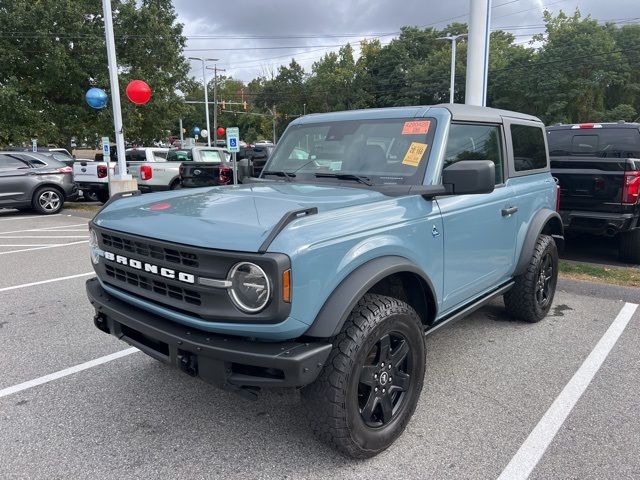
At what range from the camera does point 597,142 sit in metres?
7.37

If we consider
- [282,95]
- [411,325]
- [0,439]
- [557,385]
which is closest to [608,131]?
[557,385]

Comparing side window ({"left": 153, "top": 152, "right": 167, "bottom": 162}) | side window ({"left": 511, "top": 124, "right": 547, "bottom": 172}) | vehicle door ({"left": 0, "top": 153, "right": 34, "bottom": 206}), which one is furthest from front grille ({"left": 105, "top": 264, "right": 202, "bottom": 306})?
side window ({"left": 153, "top": 152, "right": 167, "bottom": 162})

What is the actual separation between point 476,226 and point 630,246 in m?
4.73

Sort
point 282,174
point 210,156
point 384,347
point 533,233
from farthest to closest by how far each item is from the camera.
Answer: point 210,156 → point 533,233 → point 282,174 → point 384,347

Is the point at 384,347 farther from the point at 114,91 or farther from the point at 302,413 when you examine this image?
the point at 114,91

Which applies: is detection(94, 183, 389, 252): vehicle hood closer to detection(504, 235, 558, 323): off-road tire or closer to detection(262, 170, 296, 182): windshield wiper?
detection(262, 170, 296, 182): windshield wiper

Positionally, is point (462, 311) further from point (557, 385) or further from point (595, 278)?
point (595, 278)

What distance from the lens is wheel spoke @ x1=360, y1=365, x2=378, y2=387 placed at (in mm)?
2555

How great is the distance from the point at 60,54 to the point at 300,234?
2287 cm

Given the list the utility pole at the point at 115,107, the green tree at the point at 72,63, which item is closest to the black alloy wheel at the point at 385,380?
the utility pole at the point at 115,107

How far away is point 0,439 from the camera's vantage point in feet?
9.32

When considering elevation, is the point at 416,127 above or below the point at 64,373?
above

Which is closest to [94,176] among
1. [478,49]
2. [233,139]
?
[233,139]

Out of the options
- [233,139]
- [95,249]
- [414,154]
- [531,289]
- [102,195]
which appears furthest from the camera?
[102,195]
